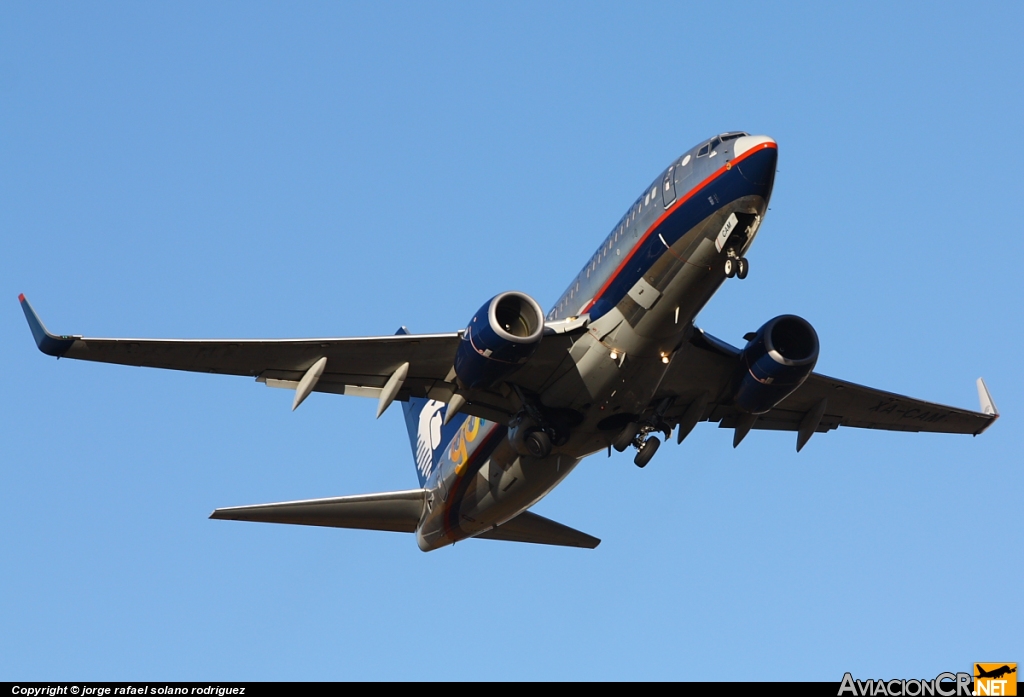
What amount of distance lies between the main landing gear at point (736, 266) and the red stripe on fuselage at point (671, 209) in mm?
1470

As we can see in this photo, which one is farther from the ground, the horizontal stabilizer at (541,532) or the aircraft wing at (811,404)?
the aircraft wing at (811,404)

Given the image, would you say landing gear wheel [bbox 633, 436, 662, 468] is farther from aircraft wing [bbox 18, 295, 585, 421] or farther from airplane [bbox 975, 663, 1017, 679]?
airplane [bbox 975, 663, 1017, 679]

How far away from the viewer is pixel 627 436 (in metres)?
29.0

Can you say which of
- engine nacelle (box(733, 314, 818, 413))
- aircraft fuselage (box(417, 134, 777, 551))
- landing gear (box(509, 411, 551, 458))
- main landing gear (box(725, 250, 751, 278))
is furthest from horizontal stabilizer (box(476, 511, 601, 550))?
main landing gear (box(725, 250, 751, 278))

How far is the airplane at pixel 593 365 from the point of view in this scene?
84.7 ft

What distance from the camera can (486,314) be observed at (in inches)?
Answer: 1025

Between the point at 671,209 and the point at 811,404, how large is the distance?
29.7ft

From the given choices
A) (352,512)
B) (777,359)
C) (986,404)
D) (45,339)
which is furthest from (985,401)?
(45,339)

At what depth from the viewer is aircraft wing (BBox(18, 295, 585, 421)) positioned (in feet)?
86.9

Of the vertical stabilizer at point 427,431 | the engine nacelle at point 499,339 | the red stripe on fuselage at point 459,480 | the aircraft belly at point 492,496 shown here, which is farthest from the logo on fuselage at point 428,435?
the engine nacelle at point 499,339

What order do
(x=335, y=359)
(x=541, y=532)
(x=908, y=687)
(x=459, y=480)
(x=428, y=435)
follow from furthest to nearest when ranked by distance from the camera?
1. (x=428, y=435)
2. (x=541, y=532)
3. (x=459, y=480)
4. (x=335, y=359)
5. (x=908, y=687)

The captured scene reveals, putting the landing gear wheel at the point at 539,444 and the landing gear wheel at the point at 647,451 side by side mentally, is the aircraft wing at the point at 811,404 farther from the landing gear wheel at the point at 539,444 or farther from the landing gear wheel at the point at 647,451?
the landing gear wheel at the point at 539,444

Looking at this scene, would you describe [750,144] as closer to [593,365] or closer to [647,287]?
[647,287]

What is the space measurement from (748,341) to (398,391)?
792 centimetres
